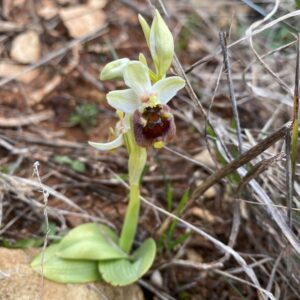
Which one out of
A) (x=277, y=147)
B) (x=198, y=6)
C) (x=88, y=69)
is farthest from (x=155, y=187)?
(x=198, y=6)

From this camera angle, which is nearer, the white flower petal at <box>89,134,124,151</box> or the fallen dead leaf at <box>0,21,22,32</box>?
the white flower petal at <box>89,134,124,151</box>

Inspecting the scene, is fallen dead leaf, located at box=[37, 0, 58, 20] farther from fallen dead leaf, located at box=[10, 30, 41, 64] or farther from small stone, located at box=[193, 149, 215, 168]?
small stone, located at box=[193, 149, 215, 168]

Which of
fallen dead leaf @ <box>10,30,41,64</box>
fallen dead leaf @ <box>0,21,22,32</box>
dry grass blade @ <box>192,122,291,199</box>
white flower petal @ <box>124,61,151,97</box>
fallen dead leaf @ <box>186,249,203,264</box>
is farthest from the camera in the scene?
fallen dead leaf @ <box>0,21,22,32</box>

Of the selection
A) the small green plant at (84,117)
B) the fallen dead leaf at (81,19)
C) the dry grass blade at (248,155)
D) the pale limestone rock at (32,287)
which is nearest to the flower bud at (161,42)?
the dry grass blade at (248,155)

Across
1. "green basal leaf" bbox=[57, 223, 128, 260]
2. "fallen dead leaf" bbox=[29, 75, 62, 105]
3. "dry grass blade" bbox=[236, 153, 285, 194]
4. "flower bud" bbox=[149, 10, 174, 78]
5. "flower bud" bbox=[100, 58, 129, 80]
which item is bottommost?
"fallen dead leaf" bbox=[29, 75, 62, 105]

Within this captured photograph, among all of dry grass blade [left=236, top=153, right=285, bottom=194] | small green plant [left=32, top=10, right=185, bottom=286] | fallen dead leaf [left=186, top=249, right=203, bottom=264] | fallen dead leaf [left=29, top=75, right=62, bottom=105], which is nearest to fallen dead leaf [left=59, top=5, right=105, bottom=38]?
fallen dead leaf [left=29, top=75, right=62, bottom=105]

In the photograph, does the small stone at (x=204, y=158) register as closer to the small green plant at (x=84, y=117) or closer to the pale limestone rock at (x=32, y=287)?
the small green plant at (x=84, y=117)
